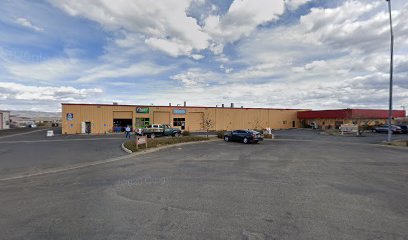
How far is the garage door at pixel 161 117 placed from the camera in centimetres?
3859

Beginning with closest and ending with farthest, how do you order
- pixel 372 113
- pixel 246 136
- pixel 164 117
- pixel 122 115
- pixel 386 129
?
pixel 246 136, pixel 386 129, pixel 122 115, pixel 164 117, pixel 372 113

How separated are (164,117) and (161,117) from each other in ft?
1.87

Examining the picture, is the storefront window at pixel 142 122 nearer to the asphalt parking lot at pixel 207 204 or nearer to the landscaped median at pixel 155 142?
the landscaped median at pixel 155 142

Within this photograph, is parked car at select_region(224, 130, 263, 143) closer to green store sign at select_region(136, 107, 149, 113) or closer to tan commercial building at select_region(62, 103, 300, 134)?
tan commercial building at select_region(62, 103, 300, 134)

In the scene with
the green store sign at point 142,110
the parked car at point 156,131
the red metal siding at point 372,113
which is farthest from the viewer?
the red metal siding at point 372,113

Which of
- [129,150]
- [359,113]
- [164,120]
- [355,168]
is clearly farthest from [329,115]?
[129,150]

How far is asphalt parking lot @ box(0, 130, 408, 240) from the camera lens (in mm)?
4207

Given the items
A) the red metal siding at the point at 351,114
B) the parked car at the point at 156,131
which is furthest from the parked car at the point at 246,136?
the red metal siding at the point at 351,114

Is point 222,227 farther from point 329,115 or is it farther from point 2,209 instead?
point 329,115

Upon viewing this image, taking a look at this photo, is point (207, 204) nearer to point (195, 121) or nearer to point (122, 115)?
point (122, 115)

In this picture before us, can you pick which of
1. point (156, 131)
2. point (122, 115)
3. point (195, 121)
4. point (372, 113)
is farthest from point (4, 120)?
point (372, 113)

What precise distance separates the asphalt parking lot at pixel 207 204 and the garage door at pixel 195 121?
31.1 metres

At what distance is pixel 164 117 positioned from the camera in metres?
39.1

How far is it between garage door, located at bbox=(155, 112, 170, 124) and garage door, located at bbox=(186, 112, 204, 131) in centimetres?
419
